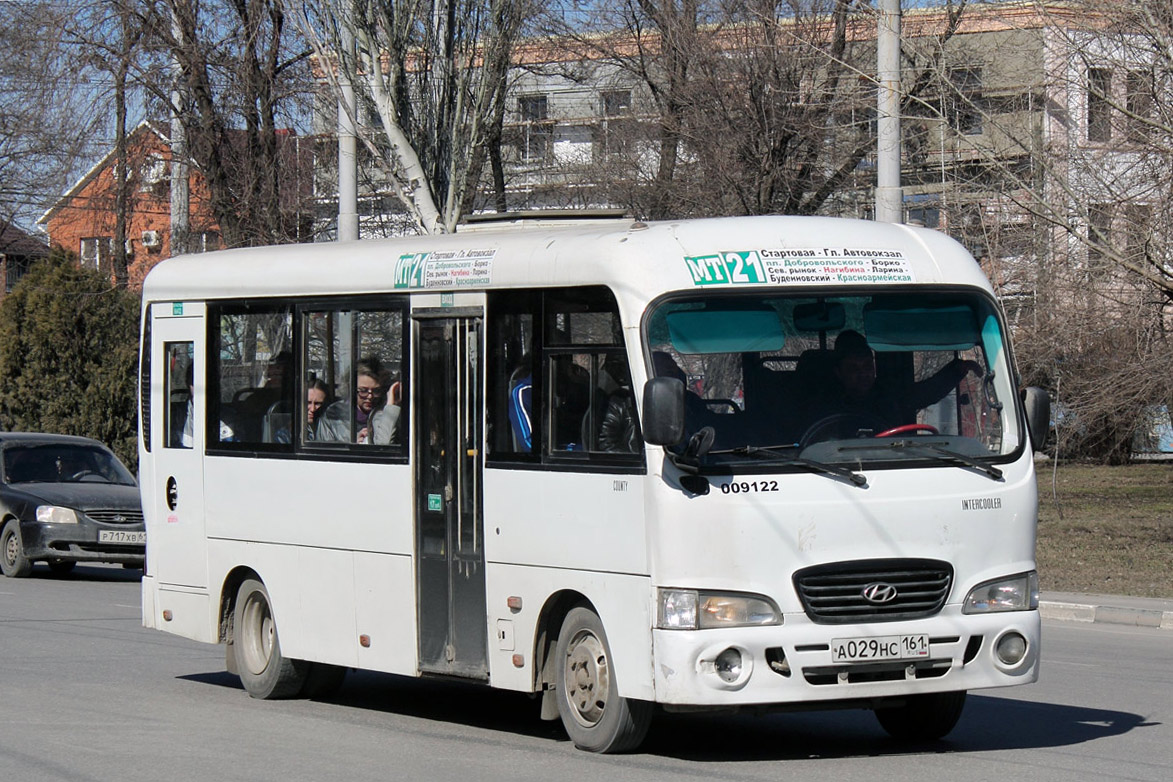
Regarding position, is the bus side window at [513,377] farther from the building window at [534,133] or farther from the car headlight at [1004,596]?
the building window at [534,133]

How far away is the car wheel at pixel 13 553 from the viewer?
20.4 metres

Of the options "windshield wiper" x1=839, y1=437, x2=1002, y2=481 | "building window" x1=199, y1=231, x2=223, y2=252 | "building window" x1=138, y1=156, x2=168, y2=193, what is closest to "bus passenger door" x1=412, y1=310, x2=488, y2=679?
"windshield wiper" x1=839, y1=437, x2=1002, y2=481

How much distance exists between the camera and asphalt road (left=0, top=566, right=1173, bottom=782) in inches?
324

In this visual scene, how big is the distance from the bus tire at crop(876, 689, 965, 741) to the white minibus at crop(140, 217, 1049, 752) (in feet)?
0.07

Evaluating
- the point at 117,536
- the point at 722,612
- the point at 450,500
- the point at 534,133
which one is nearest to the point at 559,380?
the point at 450,500

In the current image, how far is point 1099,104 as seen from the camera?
1967cm

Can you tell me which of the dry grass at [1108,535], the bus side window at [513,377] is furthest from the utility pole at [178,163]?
the bus side window at [513,377]

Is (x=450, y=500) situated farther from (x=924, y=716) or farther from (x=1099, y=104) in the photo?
(x=1099, y=104)

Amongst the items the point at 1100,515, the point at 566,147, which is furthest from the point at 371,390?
the point at 566,147

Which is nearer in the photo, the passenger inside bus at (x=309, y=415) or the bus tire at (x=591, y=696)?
the bus tire at (x=591, y=696)

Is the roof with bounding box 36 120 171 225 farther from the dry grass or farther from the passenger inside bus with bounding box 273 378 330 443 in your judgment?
the passenger inside bus with bounding box 273 378 330 443

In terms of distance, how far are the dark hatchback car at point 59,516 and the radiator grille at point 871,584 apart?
45.1 feet

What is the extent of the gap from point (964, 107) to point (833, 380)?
12.7 metres

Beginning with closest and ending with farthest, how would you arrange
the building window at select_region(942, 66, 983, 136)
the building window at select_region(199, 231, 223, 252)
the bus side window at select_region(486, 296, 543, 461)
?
the bus side window at select_region(486, 296, 543, 461), the building window at select_region(942, 66, 983, 136), the building window at select_region(199, 231, 223, 252)
